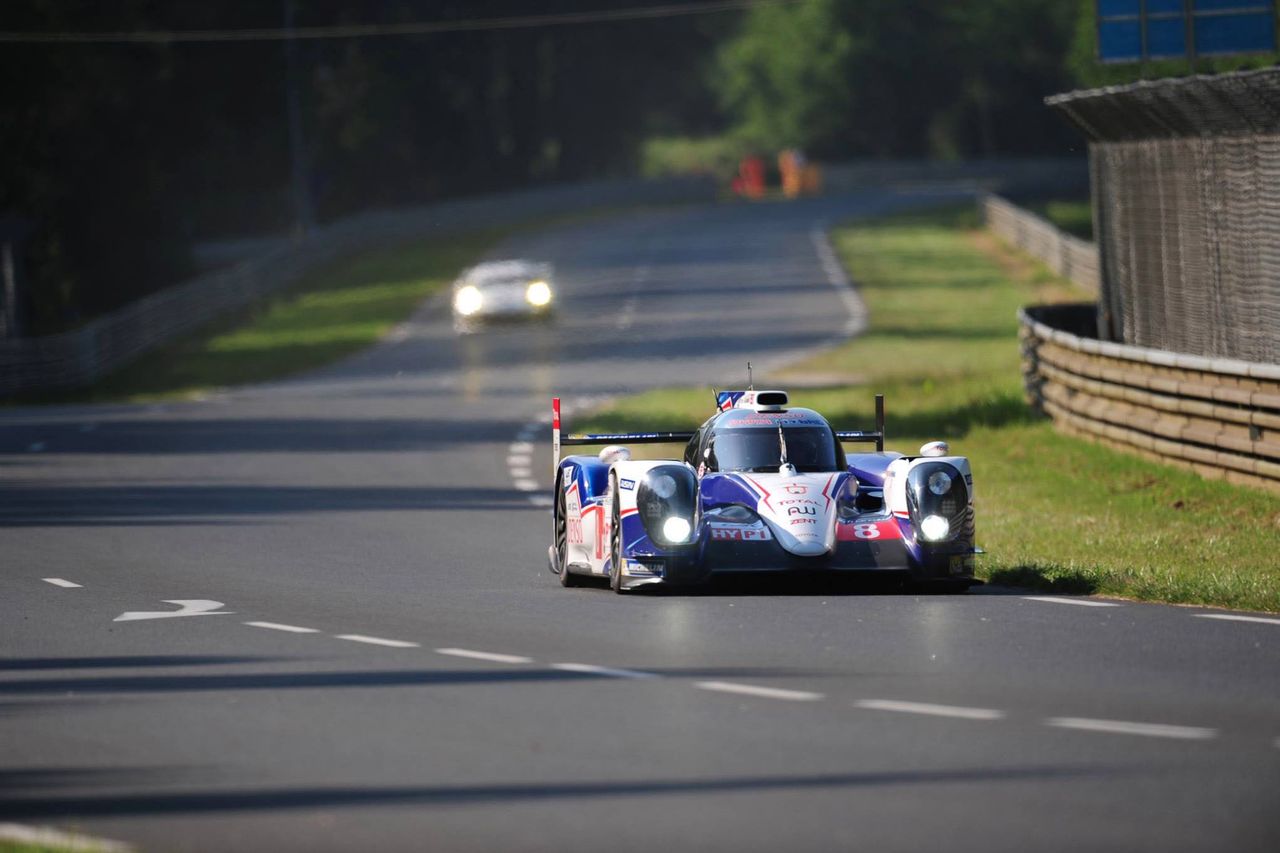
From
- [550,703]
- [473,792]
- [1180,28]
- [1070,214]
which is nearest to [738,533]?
[550,703]

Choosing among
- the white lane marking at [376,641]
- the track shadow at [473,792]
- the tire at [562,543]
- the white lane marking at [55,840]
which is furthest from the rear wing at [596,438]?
the white lane marking at [55,840]

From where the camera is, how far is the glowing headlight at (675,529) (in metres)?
Result: 13.3

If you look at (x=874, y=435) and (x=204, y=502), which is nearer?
(x=874, y=435)

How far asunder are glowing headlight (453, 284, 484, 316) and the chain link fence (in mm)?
28297

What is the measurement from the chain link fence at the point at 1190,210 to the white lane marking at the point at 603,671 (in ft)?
30.8

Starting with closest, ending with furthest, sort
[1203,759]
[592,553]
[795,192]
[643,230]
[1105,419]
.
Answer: [1203,759], [592,553], [1105,419], [643,230], [795,192]

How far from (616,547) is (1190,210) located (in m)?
10.0

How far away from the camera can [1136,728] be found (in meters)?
8.99

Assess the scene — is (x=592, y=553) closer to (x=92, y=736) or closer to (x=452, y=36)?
(x=92, y=736)

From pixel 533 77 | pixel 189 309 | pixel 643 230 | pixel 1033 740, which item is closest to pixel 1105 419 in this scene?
pixel 1033 740

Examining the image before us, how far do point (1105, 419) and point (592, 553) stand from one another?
30.7ft

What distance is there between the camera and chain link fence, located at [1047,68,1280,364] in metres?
19.3

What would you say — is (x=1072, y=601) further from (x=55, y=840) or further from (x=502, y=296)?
(x=502, y=296)

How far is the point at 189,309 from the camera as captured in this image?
5516 cm
